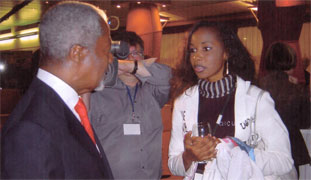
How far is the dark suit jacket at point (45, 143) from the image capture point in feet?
2.35

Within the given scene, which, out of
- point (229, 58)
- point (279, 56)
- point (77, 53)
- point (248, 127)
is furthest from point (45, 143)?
point (279, 56)

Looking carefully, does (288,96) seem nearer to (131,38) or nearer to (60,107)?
(131,38)

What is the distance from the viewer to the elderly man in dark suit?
2.37 feet

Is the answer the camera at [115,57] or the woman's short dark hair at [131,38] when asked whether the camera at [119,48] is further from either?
the woman's short dark hair at [131,38]

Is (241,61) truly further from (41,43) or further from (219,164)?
(41,43)

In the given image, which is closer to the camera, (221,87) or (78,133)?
(78,133)

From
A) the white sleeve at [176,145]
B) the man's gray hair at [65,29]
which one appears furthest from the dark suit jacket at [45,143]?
the white sleeve at [176,145]

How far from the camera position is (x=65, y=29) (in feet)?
3.01

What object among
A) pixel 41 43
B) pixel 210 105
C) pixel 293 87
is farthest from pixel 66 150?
pixel 293 87

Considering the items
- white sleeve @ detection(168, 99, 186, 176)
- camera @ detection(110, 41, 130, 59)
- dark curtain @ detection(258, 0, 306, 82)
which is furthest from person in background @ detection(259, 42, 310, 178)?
dark curtain @ detection(258, 0, 306, 82)

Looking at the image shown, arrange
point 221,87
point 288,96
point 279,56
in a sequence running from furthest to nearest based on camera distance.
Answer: point 279,56
point 288,96
point 221,87

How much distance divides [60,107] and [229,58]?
37.7 inches

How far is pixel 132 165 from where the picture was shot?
1599mm

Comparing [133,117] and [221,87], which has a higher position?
[221,87]
